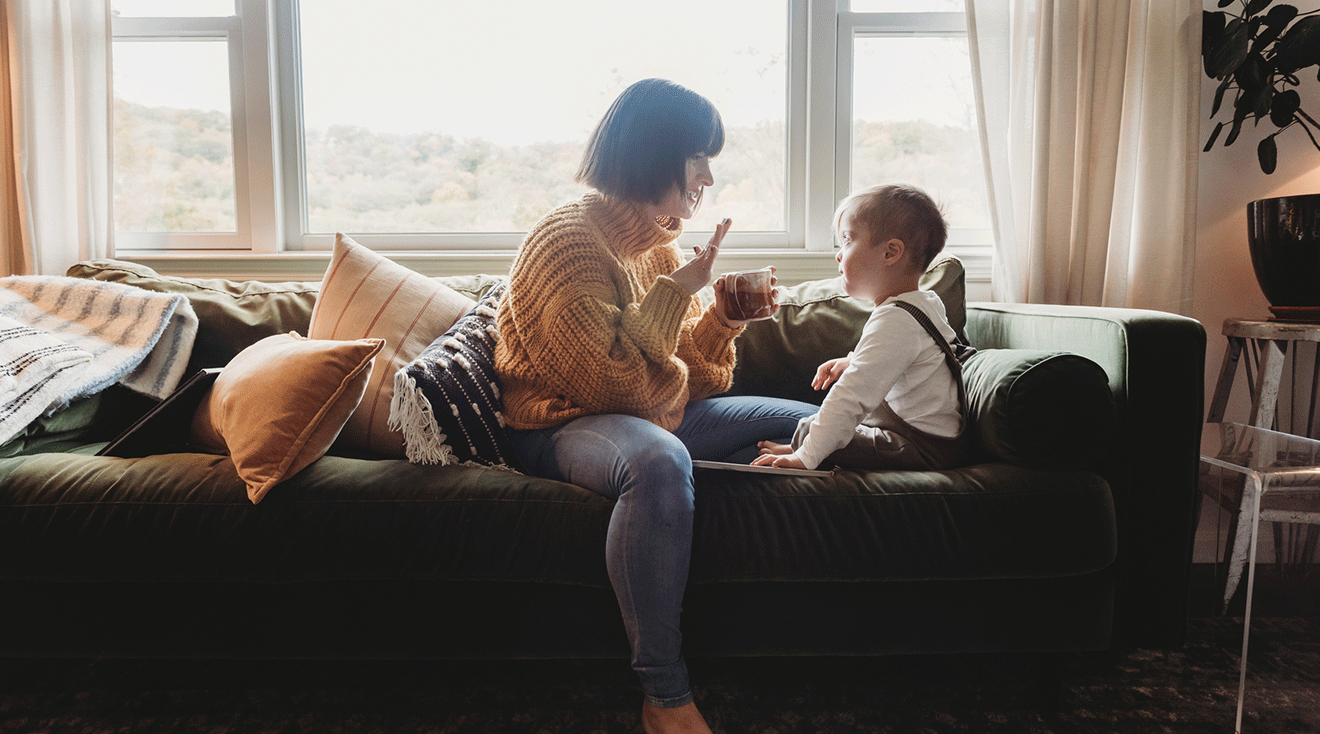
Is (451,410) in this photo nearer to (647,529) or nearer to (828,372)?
(647,529)

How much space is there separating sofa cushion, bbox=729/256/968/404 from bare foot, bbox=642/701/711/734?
791mm

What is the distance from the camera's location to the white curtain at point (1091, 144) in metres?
1.79

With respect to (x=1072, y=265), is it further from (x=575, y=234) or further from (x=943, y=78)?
(x=575, y=234)

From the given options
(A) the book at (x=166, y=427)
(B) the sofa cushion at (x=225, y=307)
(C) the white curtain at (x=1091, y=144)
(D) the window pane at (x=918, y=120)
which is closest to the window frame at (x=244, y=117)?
(B) the sofa cushion at (x=225, y=307)

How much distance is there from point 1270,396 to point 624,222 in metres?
1.62

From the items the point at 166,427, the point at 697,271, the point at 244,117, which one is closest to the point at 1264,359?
the point at 697,271

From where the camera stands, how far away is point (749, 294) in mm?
1206

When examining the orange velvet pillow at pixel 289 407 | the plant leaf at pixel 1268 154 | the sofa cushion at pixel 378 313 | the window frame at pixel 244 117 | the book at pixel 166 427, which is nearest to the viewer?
the orange velvet pillow at pixel 289 407

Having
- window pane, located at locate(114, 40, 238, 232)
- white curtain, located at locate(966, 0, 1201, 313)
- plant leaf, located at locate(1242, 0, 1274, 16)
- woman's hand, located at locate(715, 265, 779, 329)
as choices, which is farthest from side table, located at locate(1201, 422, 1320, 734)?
window pane, located at locate(114, 40, 238, 232)

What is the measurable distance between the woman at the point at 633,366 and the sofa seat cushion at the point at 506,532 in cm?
7

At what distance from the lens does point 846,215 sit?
1248 mm

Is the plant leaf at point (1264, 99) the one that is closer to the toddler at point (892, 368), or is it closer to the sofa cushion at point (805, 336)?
the sofa cushion at point (805, 336)

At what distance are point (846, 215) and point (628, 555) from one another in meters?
0.73

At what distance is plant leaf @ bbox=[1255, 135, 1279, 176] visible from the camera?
178 centimetres
